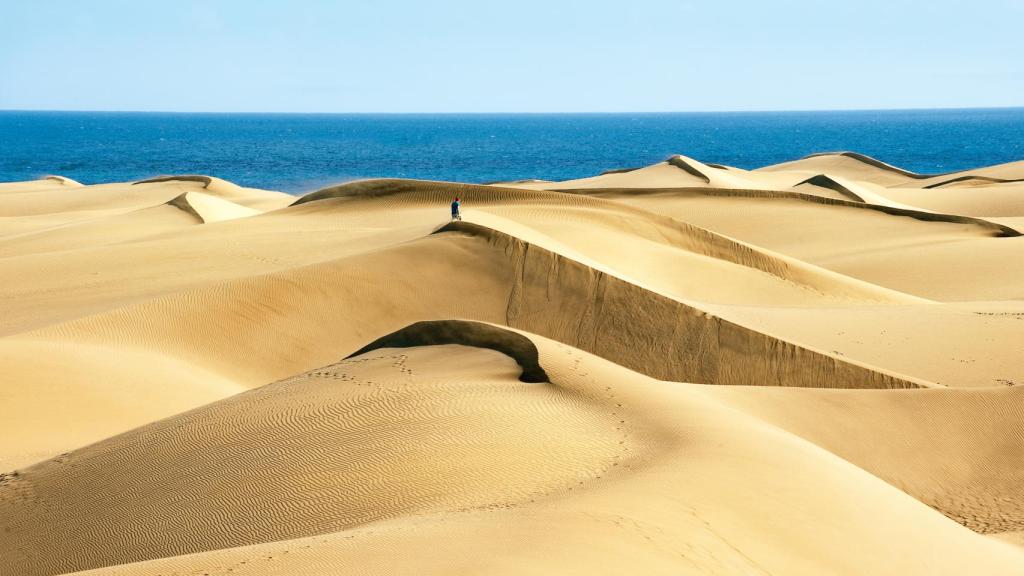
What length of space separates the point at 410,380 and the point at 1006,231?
73.9 feet

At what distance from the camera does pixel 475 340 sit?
1130 cm

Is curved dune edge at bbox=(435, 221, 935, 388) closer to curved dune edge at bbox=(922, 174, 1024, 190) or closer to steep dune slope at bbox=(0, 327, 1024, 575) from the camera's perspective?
steep dune slope at bbox=(0, 327, 1024, 575)

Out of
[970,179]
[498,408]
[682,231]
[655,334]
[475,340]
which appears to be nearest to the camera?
[498,408]

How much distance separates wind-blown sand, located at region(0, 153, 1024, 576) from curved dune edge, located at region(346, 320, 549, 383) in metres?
0.03

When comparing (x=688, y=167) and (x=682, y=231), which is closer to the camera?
(x=682, y=231)

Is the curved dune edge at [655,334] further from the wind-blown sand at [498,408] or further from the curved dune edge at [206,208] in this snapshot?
the curved dune edge at [206,208]

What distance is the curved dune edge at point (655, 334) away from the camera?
13727mm

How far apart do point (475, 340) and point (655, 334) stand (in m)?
4.19

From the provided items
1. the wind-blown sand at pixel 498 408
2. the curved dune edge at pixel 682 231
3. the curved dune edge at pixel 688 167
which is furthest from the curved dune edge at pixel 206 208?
the curved dune edge at pixel 688 167

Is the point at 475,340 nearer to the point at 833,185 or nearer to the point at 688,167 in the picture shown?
the point at 833,185

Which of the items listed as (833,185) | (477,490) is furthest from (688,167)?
(477,490)

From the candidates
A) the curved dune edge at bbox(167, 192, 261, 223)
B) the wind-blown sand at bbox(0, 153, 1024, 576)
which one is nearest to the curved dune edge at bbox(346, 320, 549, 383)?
the wind-blown sand at bbox(0, 153, 1024, 576)

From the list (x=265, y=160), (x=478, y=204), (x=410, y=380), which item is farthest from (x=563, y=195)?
(x=265, y=160)

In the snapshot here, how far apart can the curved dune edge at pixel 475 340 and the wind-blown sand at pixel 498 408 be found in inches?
1.3
